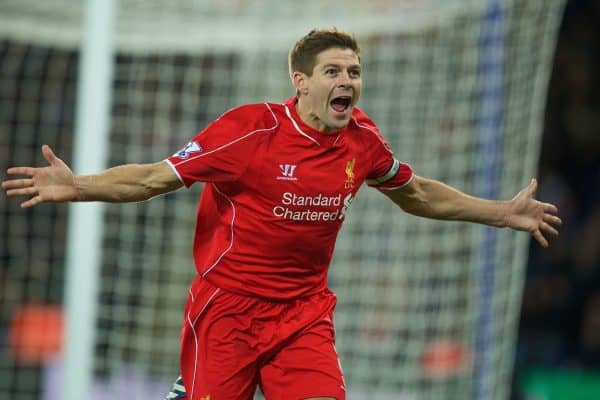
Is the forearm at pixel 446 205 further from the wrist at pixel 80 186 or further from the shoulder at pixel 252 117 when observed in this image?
the wrist at pixel 80 186

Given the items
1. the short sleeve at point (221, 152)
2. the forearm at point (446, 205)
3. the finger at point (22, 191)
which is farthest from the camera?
the forearm at point (446, 205)

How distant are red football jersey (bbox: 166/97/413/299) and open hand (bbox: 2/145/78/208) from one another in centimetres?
38

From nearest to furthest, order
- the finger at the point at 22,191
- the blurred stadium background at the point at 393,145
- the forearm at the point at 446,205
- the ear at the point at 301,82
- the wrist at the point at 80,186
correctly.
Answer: the finger at the point at 22,191
the wrist at the point at 80,186
the ear at the point at 301,82
the forearm at the point at 446,205
the blurred stadium background at the point at 393,145

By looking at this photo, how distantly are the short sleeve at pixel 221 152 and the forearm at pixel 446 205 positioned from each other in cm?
77

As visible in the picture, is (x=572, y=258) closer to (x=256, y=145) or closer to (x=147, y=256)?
(x=147, y=256)

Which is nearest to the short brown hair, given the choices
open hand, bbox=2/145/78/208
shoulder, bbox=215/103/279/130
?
shoulder, bbox=215/103/279/130

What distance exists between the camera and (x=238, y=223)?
4.32 m

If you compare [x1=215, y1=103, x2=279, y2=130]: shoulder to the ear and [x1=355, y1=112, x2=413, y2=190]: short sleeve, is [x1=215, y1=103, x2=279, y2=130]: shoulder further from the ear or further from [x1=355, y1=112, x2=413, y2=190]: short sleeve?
[x1=355, y1=112, x2=413, y2=190]: short sleeve

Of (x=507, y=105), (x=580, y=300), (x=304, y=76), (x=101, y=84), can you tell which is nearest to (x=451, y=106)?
(x=507, y=105)

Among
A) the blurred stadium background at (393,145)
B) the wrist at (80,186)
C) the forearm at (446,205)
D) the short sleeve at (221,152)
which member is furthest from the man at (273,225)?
the blurred stadium background at (393,145)

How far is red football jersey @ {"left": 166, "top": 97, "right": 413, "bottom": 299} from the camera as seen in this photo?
13.8 ft

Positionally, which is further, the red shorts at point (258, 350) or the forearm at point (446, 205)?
the forearm at point (446, 205)

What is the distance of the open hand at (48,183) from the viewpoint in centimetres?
394

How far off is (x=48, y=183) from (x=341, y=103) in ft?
3.62
